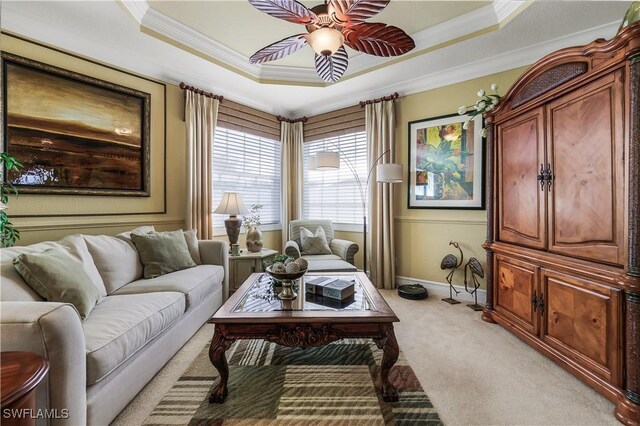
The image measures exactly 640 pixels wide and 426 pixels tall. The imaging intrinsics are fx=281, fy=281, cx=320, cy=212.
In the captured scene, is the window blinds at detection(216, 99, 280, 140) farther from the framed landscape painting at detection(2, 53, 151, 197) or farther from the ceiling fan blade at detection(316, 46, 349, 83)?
the ceiling fan blade at detection(316, 46, 349, 83)

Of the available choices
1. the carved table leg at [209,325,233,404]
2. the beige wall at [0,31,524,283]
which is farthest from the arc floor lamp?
the carved table leg at [209,325,233,404]

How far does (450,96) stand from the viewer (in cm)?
345

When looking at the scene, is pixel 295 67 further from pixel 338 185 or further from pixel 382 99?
pixel 338 185

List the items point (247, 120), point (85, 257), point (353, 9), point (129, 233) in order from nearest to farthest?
1. point (353, 9)
2. point (85, 257)
3. point (129, 233)
4. point (247, 120)

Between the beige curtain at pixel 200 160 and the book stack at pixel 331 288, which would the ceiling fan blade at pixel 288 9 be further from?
the beige curtain at pixel 200 160

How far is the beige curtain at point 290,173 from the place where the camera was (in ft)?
15.3

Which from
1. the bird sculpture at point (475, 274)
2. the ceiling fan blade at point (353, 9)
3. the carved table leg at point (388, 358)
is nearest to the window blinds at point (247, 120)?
the ceiling fan blade at point (353, 9)

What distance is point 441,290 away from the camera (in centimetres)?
350

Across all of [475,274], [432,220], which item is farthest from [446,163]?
A: [475,274]

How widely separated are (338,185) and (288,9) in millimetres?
2951

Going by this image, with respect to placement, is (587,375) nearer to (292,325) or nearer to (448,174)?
(292,325)

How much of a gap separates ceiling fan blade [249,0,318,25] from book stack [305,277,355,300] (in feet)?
5.62

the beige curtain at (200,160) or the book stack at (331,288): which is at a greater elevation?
the beige curtain at (200,160)

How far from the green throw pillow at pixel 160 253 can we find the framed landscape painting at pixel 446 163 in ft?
9.16
